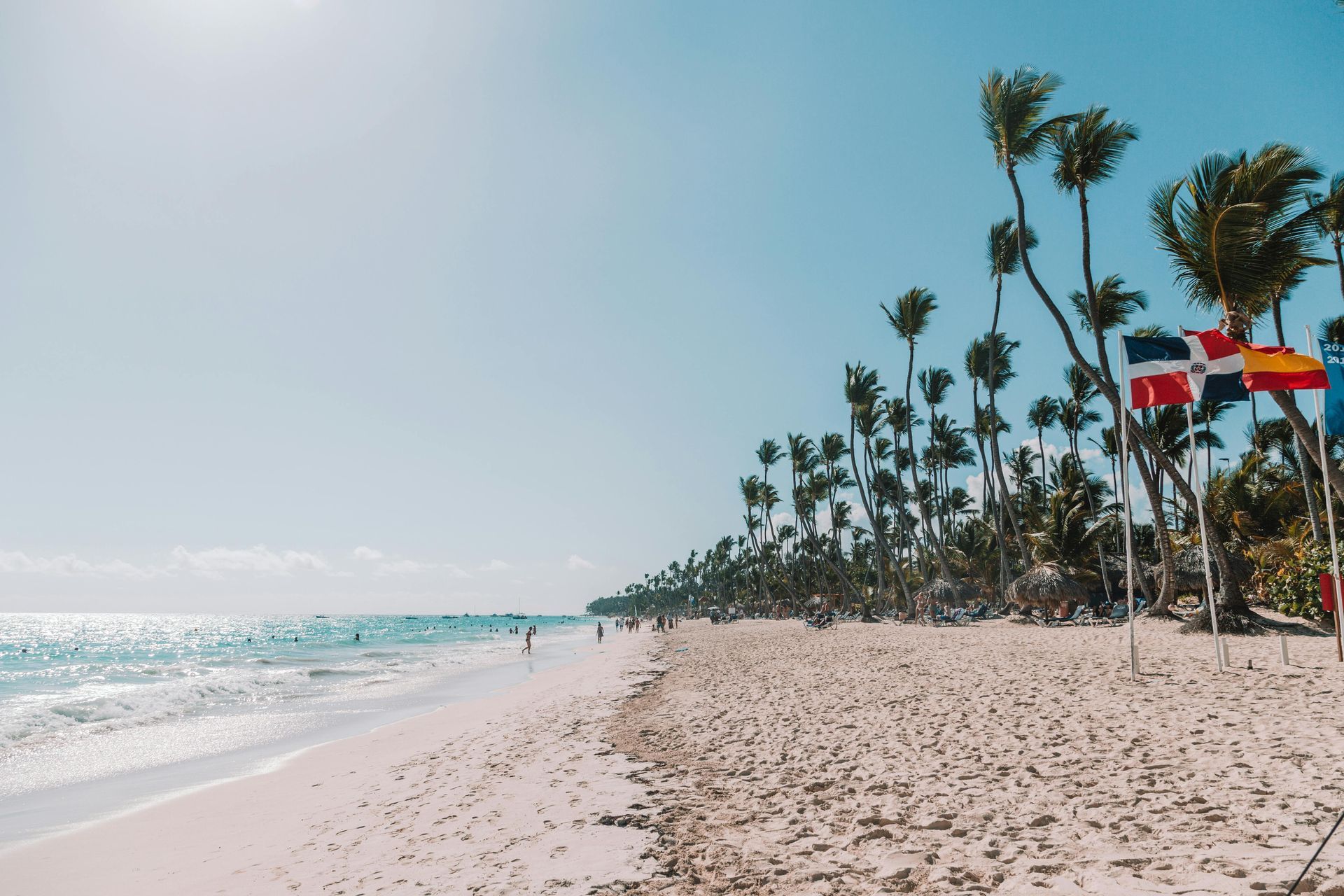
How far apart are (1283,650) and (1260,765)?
17.2 ft

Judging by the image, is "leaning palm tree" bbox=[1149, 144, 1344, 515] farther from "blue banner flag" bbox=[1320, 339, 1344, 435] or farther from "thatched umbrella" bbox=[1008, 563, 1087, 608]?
"thatched umbrella" bbox=[1008, 563, 1087, 608]

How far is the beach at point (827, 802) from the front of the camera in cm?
429

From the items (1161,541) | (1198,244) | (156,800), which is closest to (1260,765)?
(1198,244)

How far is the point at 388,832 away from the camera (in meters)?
6.33

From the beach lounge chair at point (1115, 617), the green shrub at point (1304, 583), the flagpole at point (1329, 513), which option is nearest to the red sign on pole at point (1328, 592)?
the flagpole at point (1329, 513)

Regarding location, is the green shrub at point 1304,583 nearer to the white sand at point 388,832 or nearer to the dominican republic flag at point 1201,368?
the dominican republic flag at point 1201,368

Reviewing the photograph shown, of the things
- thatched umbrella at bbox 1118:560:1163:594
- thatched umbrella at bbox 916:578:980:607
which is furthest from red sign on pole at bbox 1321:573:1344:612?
thatched umbrella at bbox 916:578:980:607

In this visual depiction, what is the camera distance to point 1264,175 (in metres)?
12.1

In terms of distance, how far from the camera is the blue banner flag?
973 cm

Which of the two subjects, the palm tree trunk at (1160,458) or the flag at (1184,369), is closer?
the flag at (1184,369)

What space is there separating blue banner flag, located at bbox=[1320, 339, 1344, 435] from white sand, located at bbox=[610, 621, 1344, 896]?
11.5 ft

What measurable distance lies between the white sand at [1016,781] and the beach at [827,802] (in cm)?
3

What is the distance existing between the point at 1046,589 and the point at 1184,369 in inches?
666

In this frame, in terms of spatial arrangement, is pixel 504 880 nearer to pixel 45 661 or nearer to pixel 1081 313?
pixel 1081 313
